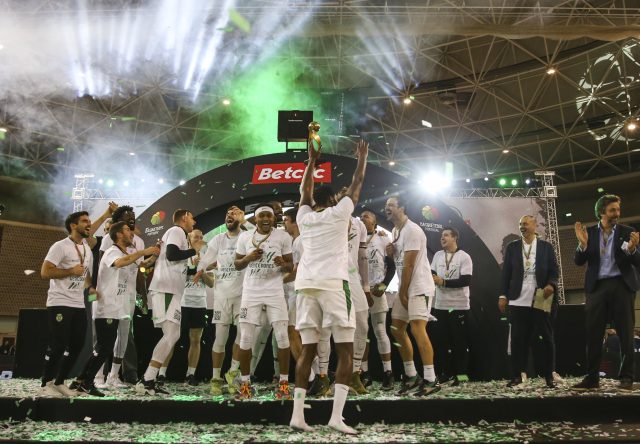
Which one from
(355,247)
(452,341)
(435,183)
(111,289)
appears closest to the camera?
(111,289)

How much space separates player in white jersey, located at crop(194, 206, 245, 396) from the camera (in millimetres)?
5727

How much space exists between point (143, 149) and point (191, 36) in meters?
6.91

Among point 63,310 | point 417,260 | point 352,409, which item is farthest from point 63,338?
point 417,260

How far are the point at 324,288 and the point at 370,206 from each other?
367 centimetres

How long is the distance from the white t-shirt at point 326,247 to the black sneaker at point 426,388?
167 cm

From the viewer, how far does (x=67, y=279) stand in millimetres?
5309

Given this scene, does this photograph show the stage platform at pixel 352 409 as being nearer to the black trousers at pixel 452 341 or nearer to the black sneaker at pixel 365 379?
the black sneaker at pixel 365 379

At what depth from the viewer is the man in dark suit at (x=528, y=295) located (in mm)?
5941

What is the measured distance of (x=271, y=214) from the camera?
5504mm

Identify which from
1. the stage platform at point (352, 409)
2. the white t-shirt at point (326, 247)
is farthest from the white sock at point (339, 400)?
the white t-shirt at point (326, 247)

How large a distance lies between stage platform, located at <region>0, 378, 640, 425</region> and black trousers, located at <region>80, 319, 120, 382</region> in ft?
1.54

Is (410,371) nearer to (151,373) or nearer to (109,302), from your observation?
(151,373)

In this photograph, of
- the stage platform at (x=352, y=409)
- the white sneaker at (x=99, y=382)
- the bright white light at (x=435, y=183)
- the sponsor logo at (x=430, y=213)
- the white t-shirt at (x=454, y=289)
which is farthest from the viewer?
the bright white light at (x=435, y=183)

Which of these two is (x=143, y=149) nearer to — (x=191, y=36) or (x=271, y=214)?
(x=191, y=36)
